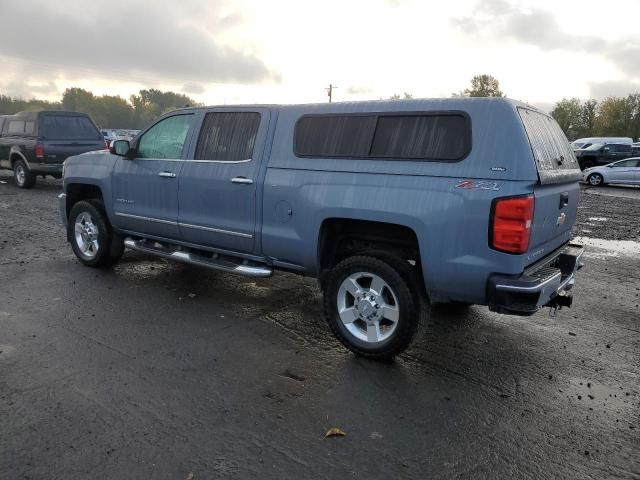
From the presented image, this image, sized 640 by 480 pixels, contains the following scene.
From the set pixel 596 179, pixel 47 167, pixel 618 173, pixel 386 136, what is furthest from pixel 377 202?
pixel 596 179

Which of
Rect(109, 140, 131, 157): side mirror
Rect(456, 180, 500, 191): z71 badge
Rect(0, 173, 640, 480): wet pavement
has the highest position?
Rect(109, 140, 131, 157): side mirror

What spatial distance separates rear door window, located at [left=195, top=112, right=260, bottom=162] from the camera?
4797 mm

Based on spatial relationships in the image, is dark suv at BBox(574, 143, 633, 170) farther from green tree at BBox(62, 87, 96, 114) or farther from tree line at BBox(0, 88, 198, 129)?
green tree at BBox(62, 87, 96, 114)

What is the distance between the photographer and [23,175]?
14.5 meters

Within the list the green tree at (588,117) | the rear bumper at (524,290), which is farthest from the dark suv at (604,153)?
the green tree at (588,117)

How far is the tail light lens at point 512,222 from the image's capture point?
3.33 m

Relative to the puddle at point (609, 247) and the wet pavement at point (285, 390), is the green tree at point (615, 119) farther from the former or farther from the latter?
the wet pavement at point (285, 390)

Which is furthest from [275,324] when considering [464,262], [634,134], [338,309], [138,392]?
[634,134]

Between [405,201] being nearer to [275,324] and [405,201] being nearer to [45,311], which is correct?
[275,324]

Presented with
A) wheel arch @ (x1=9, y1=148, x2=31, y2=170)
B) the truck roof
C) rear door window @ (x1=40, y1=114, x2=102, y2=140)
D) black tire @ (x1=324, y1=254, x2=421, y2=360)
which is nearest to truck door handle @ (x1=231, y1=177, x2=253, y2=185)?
Answer: the truck roof

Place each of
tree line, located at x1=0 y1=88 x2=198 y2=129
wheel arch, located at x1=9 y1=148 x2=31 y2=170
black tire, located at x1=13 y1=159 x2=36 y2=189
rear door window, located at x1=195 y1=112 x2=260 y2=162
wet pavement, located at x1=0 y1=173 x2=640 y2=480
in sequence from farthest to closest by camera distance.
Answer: tree line, located at x1=0 y1=88 x2=198 y2=129 → black tire, located at x1=13 y1=159 x2=36 y2=189 → wheel arch, located at x1=9 y1=148 x2=31 y2=170 → rear door window, located at x1=195 y1=112 x2=260 y2=162 → wet pavement, located at x1=0 y1=173 x2=640 y2=480

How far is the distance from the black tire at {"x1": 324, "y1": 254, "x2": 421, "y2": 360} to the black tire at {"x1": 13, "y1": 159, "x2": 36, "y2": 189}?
42.6 ft

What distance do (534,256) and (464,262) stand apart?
58 centimetres

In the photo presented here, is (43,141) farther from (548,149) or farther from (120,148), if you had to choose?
(548,149)
